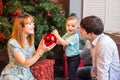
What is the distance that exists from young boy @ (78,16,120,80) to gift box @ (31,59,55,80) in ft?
2.17

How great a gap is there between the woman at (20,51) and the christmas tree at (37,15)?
0.58m

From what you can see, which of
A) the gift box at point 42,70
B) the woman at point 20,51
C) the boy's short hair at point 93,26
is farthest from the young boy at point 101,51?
the gift box at point 42,70

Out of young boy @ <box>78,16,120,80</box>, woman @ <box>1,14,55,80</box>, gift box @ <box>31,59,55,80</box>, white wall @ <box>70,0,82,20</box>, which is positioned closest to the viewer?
young boy @ <box>78,16,120,80</box>

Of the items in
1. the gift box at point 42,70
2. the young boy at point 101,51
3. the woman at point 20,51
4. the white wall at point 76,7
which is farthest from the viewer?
the white wall at point 76,7

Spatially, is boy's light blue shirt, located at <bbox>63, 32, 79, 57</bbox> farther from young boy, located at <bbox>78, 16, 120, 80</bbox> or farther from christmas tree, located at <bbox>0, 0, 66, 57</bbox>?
young boy, located at <bbox>78, 16, 120, 80</bbox>

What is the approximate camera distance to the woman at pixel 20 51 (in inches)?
73.9

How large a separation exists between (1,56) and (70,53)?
109cm

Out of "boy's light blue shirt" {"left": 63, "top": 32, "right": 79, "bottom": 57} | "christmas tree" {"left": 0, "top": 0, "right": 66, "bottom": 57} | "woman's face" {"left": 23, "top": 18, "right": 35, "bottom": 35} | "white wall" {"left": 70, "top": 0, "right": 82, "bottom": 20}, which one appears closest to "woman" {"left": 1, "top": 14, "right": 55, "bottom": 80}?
"woman's face" {"left": 23, "top": 18, "right": 35, "bottom": 35}

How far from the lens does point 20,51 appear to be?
6.25ft

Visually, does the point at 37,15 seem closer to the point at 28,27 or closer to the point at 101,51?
the point at 28,27

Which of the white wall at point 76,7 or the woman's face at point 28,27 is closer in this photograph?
the woman's face at point 28,27

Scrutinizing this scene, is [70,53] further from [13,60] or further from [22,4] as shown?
[22,4]

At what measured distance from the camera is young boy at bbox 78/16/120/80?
5.38ft

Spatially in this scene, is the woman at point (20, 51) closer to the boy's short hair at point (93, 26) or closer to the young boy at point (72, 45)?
the boy's short hair at point (93, 26)
